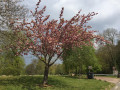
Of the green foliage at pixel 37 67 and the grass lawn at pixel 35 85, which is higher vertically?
the green foliage at pixel 37 67

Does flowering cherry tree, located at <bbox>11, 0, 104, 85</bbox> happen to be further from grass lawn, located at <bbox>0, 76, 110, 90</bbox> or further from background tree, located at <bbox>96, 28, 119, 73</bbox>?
background tree, located at <bbox>96, 28, 119, 73</bbox>

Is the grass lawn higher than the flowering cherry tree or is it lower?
lower

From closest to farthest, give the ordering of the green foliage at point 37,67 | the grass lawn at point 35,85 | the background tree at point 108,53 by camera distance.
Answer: the grass lawn at point 35,85 → the background tree at point 108,53 → the green foliage at point 37,67

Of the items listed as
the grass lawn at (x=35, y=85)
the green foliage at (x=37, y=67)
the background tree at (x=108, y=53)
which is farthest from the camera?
the green foliage at (x=37, y=67)

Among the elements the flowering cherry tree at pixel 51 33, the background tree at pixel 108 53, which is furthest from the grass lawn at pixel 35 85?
the background tree at pixel 108 53

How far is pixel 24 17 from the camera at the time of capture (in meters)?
11.9

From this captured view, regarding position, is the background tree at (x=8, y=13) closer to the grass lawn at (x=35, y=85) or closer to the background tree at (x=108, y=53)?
the grass lawn at (x=35, y=85)

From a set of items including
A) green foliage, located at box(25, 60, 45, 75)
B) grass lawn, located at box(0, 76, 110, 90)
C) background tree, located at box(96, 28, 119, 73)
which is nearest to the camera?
grass lawn, located at box(0, 76, 110, 90)

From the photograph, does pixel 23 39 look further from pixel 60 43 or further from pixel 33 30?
pixel 60 43

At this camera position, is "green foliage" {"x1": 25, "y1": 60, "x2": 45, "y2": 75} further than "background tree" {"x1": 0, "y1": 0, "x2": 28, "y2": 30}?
Yes

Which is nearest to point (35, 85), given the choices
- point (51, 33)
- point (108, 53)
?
point (51, 33)

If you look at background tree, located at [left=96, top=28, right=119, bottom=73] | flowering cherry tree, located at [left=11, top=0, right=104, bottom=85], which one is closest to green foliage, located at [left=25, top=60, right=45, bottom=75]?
background tree, located at [left=96, top=28, right=119, bottom=73]

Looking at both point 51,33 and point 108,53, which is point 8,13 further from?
point 108,53

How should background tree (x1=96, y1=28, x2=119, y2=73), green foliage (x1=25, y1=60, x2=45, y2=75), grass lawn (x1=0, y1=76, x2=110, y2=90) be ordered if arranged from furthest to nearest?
1. green foliage (x1=25, y1=60, x2=45, y2=75)
2. background tree (x1=96, y1=28, x2=119, y2=73)
3. grass lawn (x1=0, y1=76, x2=110, y2=90)
